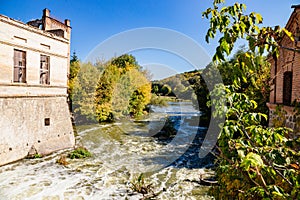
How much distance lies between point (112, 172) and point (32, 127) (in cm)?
519

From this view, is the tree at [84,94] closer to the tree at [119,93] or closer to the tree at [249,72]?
the tree at [119,93]

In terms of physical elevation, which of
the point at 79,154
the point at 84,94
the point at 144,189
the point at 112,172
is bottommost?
Answer: the point at 112,172

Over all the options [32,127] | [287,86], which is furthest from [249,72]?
[32,127]

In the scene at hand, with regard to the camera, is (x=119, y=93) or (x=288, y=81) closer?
(x=288, y=81)

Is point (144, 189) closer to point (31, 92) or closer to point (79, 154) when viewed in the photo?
point (79, 154)

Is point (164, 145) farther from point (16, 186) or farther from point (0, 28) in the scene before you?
point (0, 28)

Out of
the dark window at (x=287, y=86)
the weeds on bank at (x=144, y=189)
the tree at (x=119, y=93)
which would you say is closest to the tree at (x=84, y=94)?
the tree at (x=119, y=93)

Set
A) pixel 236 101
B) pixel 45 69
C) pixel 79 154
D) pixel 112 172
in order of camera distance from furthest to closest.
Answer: pixel 45 69
pixel 79 154
pixel 112 172
pixel 236 101

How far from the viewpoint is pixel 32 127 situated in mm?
11930

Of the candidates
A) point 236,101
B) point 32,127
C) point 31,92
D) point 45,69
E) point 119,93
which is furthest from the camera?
point 119,93

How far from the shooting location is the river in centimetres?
822

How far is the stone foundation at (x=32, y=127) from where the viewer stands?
34.7 ft

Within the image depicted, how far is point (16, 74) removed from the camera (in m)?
11.6

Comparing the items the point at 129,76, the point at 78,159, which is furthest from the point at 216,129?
the point at 78,159
